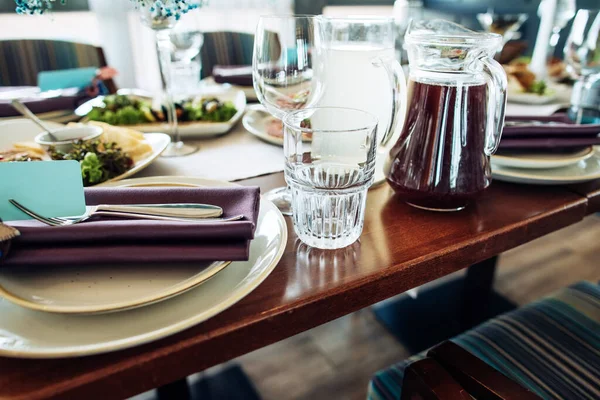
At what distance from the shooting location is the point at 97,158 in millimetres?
564

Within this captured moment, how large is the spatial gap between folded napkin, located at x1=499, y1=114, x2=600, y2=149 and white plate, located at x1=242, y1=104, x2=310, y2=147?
33 centimetres

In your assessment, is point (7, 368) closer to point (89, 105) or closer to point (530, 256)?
point (89, 105)

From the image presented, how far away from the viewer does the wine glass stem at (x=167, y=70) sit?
0.69 m

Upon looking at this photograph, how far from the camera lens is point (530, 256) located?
5.59 ft

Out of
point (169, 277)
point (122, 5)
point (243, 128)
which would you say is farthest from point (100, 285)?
point (122, 5)

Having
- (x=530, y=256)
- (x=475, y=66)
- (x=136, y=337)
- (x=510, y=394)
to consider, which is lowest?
(x=530, y=256)

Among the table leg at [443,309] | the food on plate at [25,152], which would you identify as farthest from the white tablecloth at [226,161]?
the table leg at [443,309]

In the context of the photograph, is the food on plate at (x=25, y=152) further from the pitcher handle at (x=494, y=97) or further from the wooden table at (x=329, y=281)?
the pitcher handle at (x=494, y=97)

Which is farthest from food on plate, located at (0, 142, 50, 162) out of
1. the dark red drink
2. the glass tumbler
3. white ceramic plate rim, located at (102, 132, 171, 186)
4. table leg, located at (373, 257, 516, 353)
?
table leg, located at (373, 257, 516, 353)

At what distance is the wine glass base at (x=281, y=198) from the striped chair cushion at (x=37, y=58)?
1121mm

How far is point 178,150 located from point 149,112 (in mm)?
131

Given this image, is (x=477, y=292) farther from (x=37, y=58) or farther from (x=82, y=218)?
(x=37, y=58)

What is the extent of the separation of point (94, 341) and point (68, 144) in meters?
0.38

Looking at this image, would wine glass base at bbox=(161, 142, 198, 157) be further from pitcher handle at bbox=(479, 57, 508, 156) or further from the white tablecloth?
pitcher handle at bbox=(479, 57, 508, 156)
